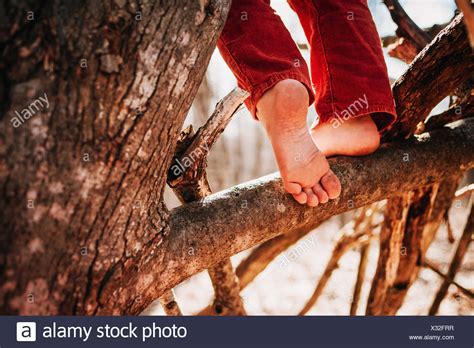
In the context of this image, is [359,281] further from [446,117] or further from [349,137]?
[349,137]

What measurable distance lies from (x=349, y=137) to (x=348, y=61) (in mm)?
174

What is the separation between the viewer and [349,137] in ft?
3.67

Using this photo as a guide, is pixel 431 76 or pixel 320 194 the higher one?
pixel 431 76

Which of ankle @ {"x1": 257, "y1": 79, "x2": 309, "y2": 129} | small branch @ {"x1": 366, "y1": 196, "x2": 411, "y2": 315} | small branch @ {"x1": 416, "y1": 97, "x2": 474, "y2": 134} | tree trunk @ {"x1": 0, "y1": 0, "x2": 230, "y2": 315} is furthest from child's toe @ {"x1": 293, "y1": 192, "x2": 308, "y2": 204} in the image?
small branch @ {"x1": 366, "y1": 196, "x2": 411, "y2": 315}

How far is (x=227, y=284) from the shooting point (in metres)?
1.58

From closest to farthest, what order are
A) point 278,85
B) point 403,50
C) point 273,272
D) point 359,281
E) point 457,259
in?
1. point 278,85
2. point 403,50
3. point 457,259
4. point 359,281
5. point 273,272

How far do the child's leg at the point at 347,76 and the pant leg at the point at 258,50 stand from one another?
5.7 inches

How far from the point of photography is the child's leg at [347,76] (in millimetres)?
1097

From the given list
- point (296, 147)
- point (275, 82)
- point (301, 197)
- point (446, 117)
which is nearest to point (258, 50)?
point (275, 82)

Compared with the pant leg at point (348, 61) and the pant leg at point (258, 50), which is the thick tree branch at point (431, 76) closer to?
the pant leg at point (348, 61)

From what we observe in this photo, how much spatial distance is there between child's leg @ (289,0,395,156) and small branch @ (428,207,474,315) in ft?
3.77

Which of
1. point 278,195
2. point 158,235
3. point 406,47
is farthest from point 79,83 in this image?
point 406,47

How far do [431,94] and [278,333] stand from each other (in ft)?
2.34

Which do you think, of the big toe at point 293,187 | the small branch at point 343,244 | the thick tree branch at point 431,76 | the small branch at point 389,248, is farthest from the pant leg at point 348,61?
the small branch at point 343,244
